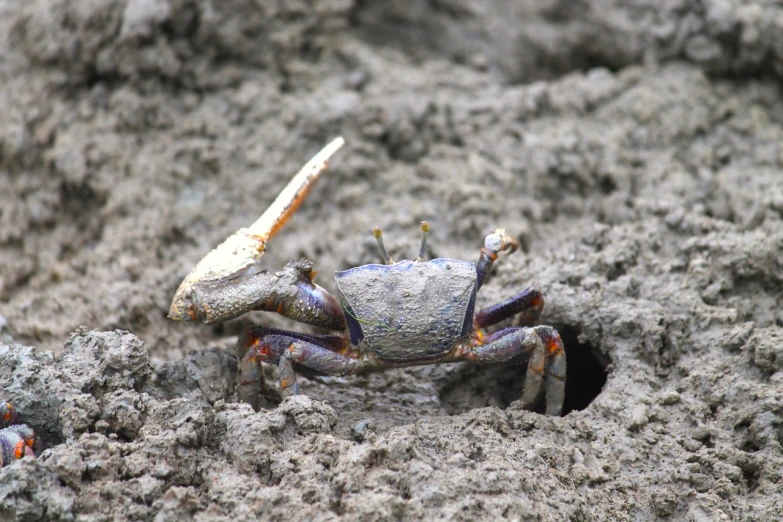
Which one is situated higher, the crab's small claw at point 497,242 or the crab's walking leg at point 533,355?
the crab's small claw at point 497,242

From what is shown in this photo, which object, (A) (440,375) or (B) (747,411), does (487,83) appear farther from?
(B) (747,411)

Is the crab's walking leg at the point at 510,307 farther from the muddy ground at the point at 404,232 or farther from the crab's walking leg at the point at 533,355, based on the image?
the muddy ground at the point at 404,232

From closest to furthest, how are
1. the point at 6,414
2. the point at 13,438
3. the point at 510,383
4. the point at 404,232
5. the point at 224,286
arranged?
1. the point at 13,438
2. the point at 6,414
3. the point at 224,286
4. the point at 510,383
5. the point at 404,232

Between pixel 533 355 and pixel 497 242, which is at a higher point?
pixel 497 242

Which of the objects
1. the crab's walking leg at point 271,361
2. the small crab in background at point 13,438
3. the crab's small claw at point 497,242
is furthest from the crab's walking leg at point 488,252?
the small crab in background at point 13,438

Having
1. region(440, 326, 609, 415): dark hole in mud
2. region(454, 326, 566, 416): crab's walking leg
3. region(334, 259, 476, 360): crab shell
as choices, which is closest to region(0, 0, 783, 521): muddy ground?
region(440, 326, 609, 415): dark hole in mud

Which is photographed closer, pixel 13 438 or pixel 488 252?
pixel 13 438

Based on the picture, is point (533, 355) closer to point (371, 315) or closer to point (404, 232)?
point (371, 315)

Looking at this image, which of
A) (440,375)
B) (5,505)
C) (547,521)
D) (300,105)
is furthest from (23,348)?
(300,105)

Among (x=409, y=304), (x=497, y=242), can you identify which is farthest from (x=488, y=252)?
(x=409, y=304)
